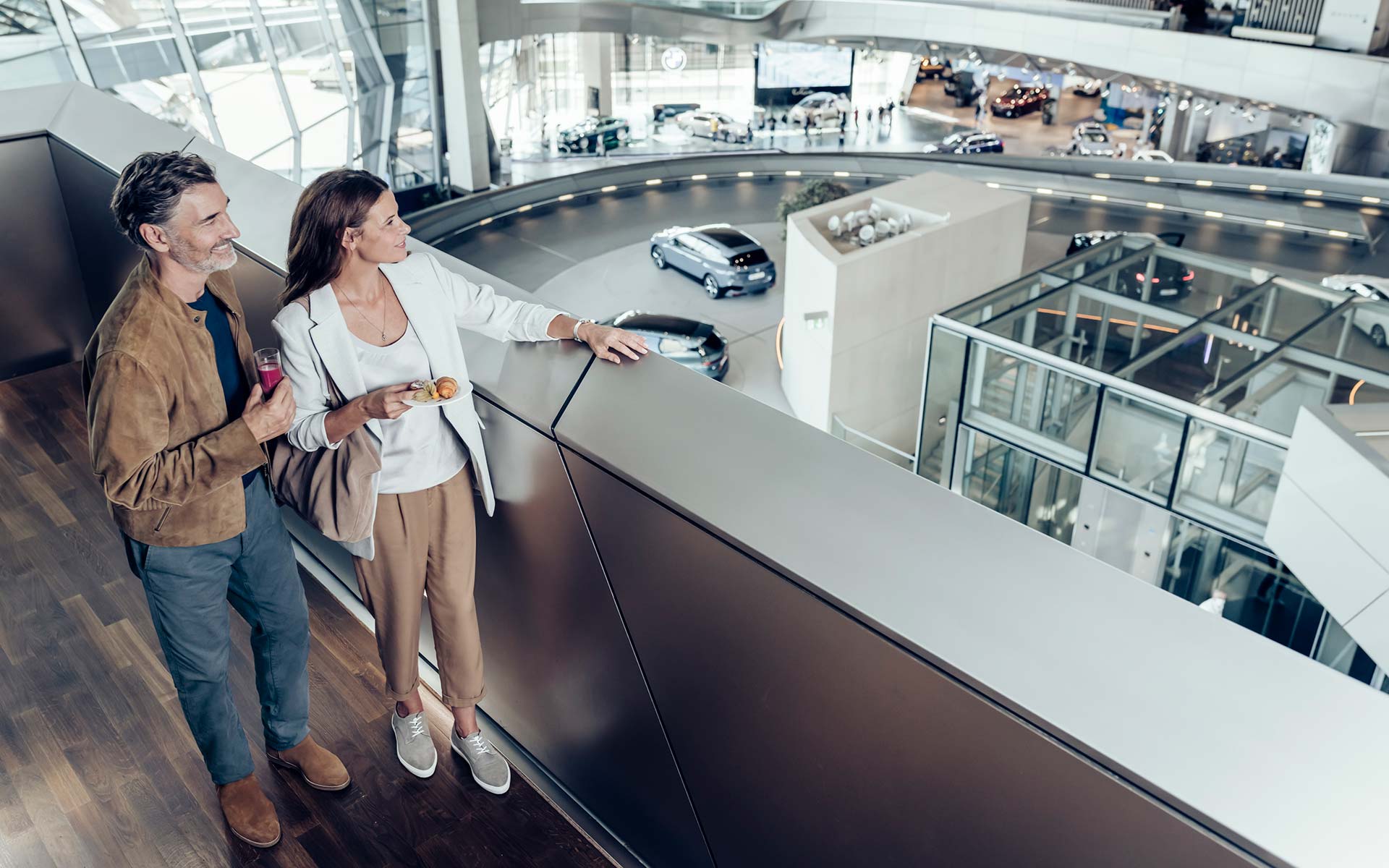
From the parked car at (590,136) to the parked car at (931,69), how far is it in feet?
62.4

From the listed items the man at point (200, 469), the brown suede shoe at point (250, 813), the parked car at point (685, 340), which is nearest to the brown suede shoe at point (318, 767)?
the man at point (200, 469)

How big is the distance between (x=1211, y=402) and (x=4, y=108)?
31.7 ft

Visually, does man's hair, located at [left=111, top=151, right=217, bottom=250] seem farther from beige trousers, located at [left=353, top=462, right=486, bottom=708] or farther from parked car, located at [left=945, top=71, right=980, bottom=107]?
parked car, located at [left=945, top=71, right=980, bottom=107]

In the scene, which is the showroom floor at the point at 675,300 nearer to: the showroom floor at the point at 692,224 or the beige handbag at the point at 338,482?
the showroom floor at the point at 692,224

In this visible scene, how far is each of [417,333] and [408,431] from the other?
9.1 inches

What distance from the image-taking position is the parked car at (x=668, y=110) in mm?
41406

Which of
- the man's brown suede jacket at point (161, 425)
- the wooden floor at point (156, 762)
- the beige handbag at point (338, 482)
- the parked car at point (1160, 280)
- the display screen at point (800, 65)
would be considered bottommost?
the display screen at point (800, 65)

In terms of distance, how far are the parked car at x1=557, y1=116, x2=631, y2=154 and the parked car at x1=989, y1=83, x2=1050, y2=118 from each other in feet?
57.9

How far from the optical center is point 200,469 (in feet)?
7.27

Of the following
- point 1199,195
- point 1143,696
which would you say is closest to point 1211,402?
point 1143,696

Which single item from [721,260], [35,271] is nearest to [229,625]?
[35,271]

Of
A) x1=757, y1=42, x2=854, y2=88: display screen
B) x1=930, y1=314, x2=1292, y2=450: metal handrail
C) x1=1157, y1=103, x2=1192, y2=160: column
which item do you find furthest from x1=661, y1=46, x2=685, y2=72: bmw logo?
x1=930, y1=314, x2=1292, y2=450: metal handrail

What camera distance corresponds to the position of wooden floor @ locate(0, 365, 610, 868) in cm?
265

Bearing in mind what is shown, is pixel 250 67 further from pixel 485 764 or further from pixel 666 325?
pixel 485 764
